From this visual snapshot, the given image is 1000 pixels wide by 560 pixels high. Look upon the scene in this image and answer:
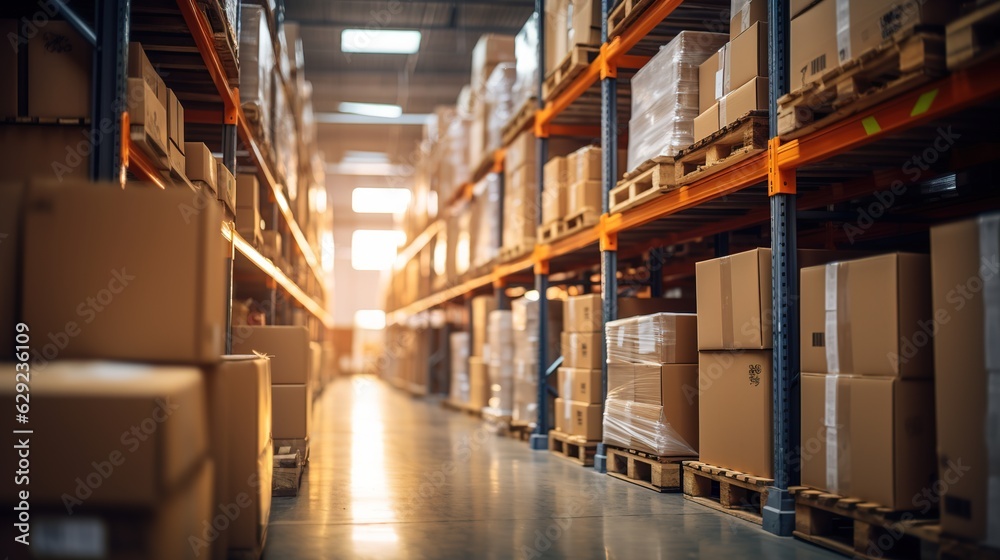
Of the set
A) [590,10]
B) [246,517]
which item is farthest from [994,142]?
[246,517]

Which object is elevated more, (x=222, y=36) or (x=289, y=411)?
(x=222, y=36)

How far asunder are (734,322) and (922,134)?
1.40 metres

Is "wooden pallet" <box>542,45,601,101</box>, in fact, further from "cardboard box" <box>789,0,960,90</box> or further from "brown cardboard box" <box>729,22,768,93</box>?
"cardboard box" <box>789,0,960,90</box>

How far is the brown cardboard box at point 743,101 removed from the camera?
4684 mm

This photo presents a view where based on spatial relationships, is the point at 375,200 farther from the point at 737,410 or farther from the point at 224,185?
the point at 737,410

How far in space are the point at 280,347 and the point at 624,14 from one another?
3517 mm

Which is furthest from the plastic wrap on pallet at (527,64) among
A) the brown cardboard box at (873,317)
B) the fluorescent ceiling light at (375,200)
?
the fluorescent ceiling light at (375,200)

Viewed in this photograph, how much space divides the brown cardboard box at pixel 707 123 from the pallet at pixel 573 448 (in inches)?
109

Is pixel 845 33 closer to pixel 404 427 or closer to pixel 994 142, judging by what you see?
pixel 994 142

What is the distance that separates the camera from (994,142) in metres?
4.47

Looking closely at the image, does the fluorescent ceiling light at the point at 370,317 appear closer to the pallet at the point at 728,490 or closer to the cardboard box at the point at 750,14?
the pallet at the point at 728,490

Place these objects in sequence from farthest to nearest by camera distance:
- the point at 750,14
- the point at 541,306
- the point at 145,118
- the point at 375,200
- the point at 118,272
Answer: the point at 375,200 → the point at 541,306 → the point at 750,14 → the point at 145,118 → the point at 118,272

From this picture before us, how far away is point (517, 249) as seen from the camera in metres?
8.77

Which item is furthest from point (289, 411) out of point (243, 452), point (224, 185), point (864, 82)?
point (864, 82)
